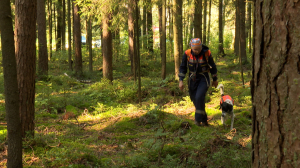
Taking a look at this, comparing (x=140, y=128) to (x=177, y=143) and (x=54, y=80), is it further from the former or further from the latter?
(x=54, y=80)

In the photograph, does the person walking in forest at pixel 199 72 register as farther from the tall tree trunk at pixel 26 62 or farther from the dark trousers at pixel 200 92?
the tall tree trunk at pixel 26 62

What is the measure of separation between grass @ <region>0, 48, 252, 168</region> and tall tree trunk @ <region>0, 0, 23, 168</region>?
72cm

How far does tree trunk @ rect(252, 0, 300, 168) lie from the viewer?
168cm

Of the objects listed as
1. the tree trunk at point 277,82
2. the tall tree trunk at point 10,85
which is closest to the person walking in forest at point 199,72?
the tall tree trunk at point 10,85

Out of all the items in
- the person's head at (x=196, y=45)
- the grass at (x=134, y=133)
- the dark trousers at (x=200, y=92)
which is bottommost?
the grass at (x=134, y=133)

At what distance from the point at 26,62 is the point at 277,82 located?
4552 millimetres

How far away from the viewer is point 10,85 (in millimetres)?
3330

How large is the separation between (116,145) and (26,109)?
189 centimetres

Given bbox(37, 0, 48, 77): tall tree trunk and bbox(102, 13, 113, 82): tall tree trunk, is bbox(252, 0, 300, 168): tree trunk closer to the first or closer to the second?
bbox(102, 13, 113, 82): tall tree trunk

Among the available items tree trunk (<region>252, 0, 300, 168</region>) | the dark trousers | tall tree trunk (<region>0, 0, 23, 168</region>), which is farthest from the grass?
tree trunk (<region>252, 0, 300, 168</region>)

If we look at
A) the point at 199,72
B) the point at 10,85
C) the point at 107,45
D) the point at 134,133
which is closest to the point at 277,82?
the point at 10,85

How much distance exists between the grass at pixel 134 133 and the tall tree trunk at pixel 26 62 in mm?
464

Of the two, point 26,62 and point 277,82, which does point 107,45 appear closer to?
point 26,62

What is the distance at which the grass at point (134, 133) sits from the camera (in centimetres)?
411
